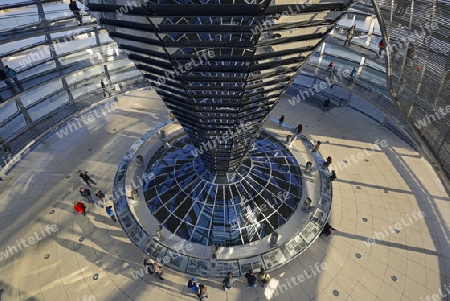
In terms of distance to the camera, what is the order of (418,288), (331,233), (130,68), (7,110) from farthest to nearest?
(130,68)
(7,110)
(331,233)
(418,288)

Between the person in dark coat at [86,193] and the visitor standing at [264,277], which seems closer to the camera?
the visitor standing at [264,277]

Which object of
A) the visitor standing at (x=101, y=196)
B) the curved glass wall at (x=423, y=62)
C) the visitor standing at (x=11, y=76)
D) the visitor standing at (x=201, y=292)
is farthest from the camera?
the visitor standing at (x=11, y=76)

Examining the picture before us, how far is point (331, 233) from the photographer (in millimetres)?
14750

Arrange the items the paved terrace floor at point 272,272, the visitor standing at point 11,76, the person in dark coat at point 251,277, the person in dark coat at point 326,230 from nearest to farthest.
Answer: the person in dark coat at point 251,277 < the paved terrace floor at point 272,272 < the person in dark coat at point 326,230 < the visitor standing at point 11,76

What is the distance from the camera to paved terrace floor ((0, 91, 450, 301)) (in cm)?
1247

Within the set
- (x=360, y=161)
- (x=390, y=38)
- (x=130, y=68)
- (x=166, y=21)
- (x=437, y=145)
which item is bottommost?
(x=360, y=161)

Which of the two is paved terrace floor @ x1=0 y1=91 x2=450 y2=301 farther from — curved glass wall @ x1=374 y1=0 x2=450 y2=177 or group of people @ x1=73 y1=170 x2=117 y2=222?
curved glass wall @ x1=374 y1=0 x2=450 y2=177

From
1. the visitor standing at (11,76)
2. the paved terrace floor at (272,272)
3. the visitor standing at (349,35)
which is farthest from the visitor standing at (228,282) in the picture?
the visitor standing at (349,35)

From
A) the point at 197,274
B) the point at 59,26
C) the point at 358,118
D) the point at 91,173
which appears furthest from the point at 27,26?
the point at 358,118

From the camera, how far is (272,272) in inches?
518

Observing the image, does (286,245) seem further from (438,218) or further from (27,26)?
(27,26)

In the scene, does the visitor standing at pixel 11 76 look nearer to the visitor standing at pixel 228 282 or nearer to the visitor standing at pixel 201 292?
the visitor standing at pixel 201 292

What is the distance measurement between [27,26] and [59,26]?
1759 mm

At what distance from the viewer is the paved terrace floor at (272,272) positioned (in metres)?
12.5
